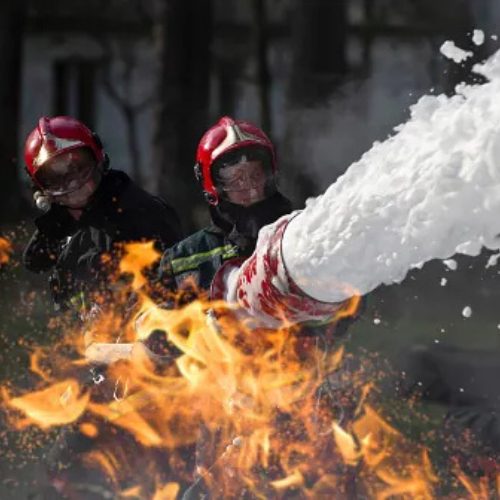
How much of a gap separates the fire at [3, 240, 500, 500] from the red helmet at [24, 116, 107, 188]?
568mm

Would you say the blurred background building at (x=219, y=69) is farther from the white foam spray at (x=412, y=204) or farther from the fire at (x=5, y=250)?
the white foam spray at (x=412, y=204)

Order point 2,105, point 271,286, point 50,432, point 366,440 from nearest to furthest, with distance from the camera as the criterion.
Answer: point 271,286, point 366,440, point 50,432, point 2,105

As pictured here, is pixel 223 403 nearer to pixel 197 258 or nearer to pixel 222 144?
pixel 197 258

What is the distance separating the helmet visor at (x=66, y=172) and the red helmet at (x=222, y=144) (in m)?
0.72

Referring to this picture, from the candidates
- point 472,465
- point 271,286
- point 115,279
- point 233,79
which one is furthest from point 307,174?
point 271,286

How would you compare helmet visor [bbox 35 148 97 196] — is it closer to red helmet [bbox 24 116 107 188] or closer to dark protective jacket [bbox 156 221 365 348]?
red helmet [bbox 24 116 107 188]

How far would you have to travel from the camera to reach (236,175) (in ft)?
17.3

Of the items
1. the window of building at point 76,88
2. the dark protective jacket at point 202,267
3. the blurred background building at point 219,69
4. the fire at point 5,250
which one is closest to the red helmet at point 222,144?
the dark protective jacket at point 202,267

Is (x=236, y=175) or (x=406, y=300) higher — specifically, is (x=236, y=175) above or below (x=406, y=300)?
above

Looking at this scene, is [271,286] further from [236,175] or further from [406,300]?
Answer: [406,300]

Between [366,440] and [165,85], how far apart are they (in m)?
5.97

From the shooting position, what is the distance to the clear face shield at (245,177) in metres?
5.24

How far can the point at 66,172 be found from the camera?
5.93 meters

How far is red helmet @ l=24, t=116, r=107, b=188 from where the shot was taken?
596 cm
